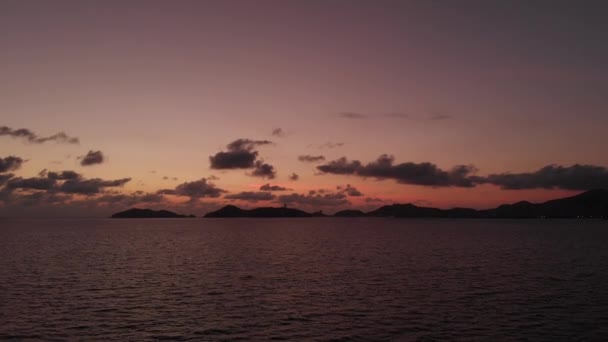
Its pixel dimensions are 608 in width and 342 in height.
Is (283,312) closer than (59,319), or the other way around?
(59,319)

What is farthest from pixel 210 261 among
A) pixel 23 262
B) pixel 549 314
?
pixel 549 314

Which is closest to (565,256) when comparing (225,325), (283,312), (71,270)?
(283,312)

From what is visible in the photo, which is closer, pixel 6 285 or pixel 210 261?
pixel 6 285

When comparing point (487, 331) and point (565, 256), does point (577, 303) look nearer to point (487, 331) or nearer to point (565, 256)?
point (487, 331)

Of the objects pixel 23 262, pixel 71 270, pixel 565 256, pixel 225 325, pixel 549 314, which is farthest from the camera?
pixel 565 256

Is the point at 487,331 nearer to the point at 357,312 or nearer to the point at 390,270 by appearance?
the point at 357,312

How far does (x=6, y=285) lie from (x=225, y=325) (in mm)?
42368

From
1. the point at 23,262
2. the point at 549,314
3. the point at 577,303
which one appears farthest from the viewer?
the point at 23,262

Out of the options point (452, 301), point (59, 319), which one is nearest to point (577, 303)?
point (452, 301)

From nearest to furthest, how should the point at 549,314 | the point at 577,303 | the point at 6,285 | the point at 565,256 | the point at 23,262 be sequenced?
1. the point at 549,314
2. the point at 577,303
3. the point at 6,285
4. the point at 23,262
5. the point at 565,256

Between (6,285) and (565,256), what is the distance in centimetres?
11694

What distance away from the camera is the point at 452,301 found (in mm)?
56750

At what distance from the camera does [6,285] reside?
69.1 m

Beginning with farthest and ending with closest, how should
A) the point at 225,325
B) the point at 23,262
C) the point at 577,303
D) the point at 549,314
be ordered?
the point at 23,262
the point at 577,303
the point at 549,314
the point at 225,325
